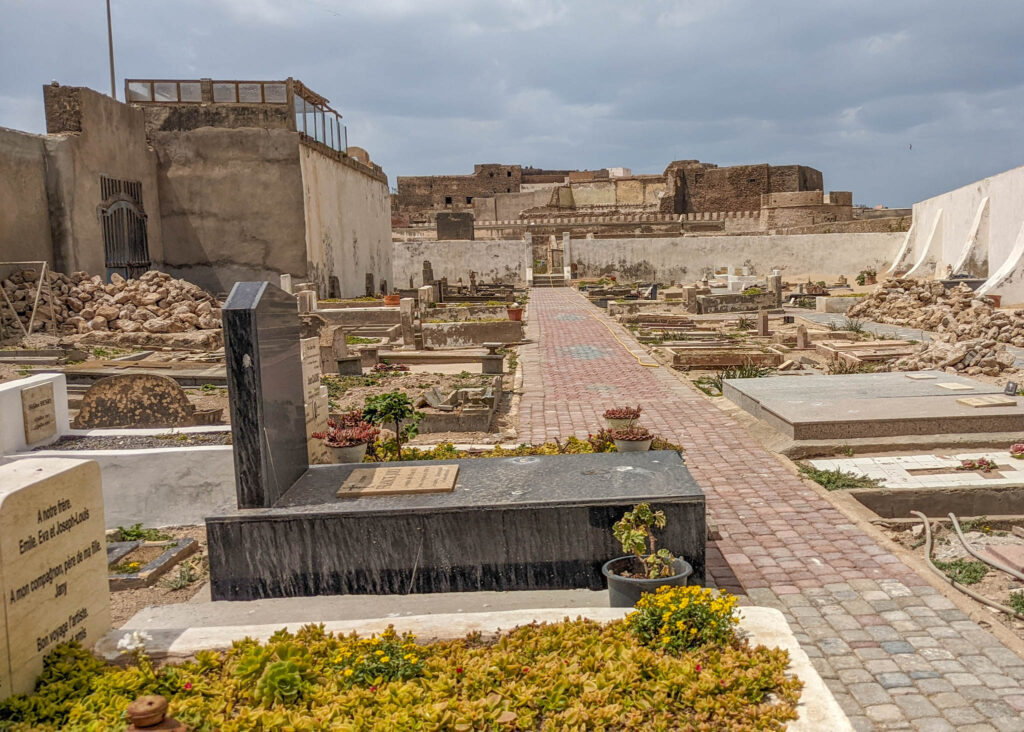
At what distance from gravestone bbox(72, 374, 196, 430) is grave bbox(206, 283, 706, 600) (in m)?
3.96

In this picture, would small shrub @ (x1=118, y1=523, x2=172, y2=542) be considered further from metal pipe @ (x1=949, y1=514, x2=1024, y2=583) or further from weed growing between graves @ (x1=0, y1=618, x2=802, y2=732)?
metal pipe @ (x1=949, y1=514, x2=1024, y2=583)

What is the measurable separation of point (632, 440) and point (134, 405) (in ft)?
17.3

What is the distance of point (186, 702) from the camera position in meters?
3.34

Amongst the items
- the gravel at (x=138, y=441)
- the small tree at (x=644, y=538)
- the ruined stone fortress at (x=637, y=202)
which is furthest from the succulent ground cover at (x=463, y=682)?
the ruined stone fortress at (x=637, y=202)

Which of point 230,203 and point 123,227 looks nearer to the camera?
point 123,227

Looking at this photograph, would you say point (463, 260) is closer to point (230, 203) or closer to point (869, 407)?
point (230, 203)

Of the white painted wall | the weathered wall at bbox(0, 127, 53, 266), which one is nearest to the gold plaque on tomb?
the weathered wall at bbox(0, 127, 53, 266)

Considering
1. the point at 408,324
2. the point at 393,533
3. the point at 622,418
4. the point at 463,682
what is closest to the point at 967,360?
the point at 622,418

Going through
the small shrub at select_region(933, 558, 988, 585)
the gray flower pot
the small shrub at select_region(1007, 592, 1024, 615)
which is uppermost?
the gray flower pot

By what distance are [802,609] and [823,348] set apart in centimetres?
1296

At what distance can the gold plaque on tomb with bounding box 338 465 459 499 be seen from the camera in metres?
5.39

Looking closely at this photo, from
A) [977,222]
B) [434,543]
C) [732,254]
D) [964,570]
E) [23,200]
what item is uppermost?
[23,200]

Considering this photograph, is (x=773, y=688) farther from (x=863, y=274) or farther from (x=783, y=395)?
(x=863, y=274)

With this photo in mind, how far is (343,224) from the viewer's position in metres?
30.1
